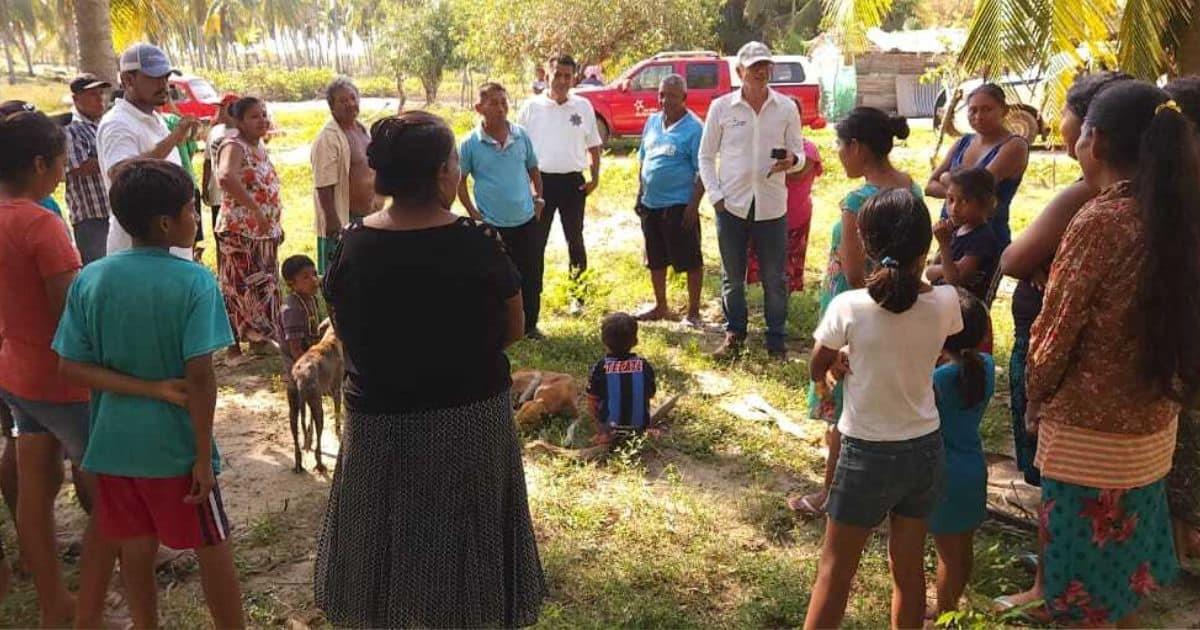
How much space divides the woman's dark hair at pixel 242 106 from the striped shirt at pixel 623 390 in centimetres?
275

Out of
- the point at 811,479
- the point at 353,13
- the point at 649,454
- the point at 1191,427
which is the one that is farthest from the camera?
the point at 353,13

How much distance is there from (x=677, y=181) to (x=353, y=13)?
63352mm

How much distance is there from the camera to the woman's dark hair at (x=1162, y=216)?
2598 millimetres

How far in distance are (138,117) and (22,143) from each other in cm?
198

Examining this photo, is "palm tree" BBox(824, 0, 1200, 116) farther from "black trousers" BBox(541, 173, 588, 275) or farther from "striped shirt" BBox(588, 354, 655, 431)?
"striped shirt" BBox(588, 354, 655, 431)

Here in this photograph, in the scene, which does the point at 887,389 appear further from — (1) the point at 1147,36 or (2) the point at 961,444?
(1) the point at 1147,36

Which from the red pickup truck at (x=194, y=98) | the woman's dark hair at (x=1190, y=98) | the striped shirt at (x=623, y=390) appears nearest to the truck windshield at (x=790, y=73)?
the red pickup truck at (x=194, y=98)

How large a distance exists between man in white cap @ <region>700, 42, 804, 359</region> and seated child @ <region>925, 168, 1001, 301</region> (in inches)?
77.4

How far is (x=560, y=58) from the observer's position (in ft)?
23.5

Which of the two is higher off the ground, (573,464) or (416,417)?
(416,417)

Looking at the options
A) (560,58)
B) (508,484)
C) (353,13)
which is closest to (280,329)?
(508,484)

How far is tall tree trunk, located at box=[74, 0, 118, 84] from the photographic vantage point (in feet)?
24.1

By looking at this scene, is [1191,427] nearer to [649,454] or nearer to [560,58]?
[649,454]

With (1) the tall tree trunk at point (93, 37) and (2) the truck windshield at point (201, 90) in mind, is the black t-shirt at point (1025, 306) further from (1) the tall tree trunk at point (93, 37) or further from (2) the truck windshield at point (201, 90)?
(2) the truck windshield at point (201, 90)
